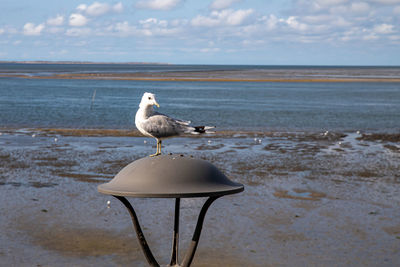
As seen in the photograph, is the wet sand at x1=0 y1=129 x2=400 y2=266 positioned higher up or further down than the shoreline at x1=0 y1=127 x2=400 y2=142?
higher up

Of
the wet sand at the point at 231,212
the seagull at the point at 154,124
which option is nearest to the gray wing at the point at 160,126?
the seagull at the point at 154,124

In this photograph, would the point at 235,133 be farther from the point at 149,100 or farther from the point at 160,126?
the point at 149,100

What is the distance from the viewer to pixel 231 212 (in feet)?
48.5

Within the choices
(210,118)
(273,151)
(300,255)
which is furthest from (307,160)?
(210,118)

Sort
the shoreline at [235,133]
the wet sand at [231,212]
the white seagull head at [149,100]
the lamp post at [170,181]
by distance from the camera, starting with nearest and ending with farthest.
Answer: the lamp post at [170,181]
the white seagull head at [149,100]
the wet sand at [231,212]
the shoreline at [235,133]

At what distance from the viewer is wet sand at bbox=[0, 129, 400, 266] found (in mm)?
11789

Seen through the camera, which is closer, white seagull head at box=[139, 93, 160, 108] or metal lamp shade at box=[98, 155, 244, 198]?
metal lamp shade at box=[98, 155, 244, 198]

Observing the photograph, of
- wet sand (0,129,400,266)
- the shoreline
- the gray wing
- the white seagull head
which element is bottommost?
the shoreline

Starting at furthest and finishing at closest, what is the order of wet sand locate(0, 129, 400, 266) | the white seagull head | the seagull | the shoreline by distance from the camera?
the shoreline < wet sand locate(0, 129, 400, 266) < the seagull < the white seagull head

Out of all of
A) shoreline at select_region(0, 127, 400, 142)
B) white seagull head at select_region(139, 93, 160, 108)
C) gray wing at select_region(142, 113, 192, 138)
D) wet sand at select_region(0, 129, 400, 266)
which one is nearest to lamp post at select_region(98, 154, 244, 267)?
white seagull head at select_region(139, 93, 160, 108)

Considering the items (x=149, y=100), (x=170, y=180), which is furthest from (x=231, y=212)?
(x=170, y=180)

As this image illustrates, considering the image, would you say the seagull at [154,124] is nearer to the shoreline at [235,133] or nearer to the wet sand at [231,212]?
the wet sand at [231,212]

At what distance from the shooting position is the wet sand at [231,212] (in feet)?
38.7

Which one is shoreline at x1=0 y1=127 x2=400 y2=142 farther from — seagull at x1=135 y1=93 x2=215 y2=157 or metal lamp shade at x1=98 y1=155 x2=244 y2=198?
metal lamp shade at x1=98 y1=155 x2=244 y2=198
